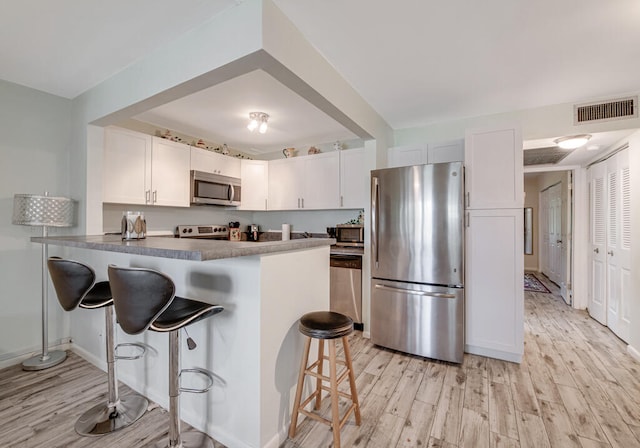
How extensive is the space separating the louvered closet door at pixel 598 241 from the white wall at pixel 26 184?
5820mm

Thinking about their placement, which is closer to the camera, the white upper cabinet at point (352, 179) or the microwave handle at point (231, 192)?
the white upper cabinet at point (352, 179)

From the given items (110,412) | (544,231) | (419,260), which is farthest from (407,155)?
(544,231)

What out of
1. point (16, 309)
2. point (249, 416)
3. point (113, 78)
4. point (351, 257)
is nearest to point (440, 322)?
point (351, 257)

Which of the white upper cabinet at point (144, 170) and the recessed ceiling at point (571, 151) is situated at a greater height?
the recessed ceiling at point (571, 151)

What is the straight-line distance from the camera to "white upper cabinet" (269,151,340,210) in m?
3.80

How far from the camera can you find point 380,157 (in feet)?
10.6

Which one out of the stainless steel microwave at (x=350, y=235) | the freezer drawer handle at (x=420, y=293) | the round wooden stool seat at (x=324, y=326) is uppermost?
the stainless steel microwave at (x=350, y=235)

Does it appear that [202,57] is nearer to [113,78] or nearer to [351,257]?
[113,78]

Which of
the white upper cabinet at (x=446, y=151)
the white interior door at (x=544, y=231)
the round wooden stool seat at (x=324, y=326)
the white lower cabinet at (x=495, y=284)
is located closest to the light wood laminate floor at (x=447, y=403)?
the white lower cabinet at (x=495, y=284)

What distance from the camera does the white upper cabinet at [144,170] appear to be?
281 cm

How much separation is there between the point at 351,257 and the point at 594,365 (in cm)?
239

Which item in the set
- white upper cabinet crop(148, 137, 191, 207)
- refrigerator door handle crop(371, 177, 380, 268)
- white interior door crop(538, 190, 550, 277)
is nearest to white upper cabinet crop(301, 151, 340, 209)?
refrigerator door handle crop(371, 177, 380, 268)

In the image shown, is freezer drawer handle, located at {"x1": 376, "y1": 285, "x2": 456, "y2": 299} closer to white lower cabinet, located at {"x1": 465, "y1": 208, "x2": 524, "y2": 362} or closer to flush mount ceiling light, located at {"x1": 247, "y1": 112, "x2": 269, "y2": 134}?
white lower cabinet, located at {"x1": 465, "y1": 208, "x2": 524, "y2": 362}

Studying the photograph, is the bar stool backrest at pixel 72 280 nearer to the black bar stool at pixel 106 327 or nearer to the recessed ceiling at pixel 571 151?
the black bar stool at pixel 106 327
